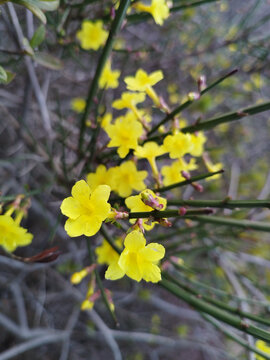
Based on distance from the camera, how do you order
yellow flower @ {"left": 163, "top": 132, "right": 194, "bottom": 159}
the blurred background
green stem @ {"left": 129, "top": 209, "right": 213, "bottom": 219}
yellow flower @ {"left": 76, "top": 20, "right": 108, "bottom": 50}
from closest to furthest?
green stem @ {"left": 129, "top": 209, "right": 213, "bottom": 219}
yellow flower @ {"left": 163, "top": 132, "right": 194, "bottom": 159}
yellow flower @ {"left": 76, "top": 20, "right": 108, "bottom": 50}
the blurred background

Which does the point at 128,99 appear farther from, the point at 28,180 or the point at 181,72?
the point at 181,72

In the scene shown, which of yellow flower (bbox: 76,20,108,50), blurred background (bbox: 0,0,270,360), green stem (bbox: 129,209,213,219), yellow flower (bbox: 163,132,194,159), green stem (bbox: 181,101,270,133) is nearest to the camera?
green stem (bbox: 129,209,213,219)

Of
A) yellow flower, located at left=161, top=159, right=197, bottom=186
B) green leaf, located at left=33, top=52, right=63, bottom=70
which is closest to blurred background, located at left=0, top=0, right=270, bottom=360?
green leaf, located at left=33, top=52, right=63, bottom=70

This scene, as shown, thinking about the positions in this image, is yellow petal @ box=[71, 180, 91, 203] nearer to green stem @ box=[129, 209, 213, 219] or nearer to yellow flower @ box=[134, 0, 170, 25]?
green stem @ box=[129, 209, 213, 219]

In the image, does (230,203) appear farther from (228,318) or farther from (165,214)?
(228,318)

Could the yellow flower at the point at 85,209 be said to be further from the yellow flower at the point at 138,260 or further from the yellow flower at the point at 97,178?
the yellow flower at the point at 97,178

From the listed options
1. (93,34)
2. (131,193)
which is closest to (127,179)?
(131,193)
